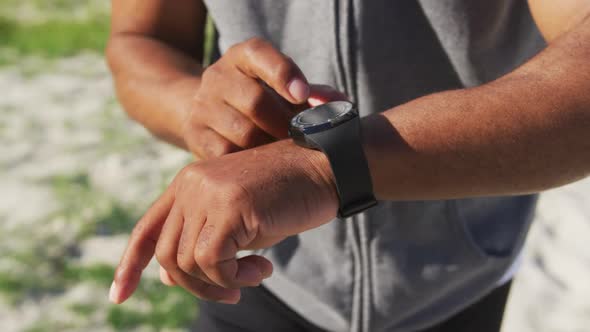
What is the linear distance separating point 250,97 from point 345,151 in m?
0.24

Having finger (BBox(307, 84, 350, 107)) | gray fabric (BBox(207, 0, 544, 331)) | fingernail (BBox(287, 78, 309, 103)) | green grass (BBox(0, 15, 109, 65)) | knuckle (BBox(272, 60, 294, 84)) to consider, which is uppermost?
knuckle (BBox(272, 60, 294, 84))

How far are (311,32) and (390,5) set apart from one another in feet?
0.57

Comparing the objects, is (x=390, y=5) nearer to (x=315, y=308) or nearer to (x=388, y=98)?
(x=388, y=98)

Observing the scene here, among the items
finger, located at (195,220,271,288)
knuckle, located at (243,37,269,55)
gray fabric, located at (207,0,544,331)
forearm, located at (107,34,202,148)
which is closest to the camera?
finger, located at (195,220,271,288)

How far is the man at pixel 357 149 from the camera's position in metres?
1.17

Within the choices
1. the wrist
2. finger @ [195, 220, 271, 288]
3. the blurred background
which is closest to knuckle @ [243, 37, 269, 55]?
the wrist

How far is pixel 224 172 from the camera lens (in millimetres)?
1194

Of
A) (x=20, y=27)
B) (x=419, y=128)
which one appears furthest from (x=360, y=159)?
(x=20, y=27)

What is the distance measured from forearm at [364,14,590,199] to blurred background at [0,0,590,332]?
2.54m

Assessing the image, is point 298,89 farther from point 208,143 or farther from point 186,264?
point 186,264

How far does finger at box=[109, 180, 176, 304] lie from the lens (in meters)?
1.30

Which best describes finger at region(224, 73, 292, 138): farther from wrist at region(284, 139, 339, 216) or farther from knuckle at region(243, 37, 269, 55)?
wrist at region(284, 139, 339, 216)

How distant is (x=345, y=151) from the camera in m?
1.17

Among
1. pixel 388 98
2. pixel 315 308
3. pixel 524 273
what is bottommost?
pixel 524 273
